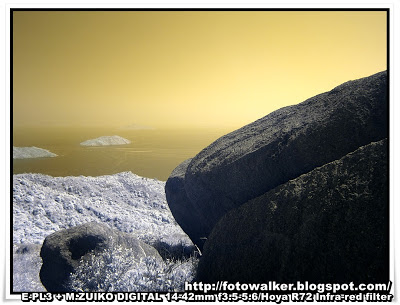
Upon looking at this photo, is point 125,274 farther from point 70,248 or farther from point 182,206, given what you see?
point 182,206

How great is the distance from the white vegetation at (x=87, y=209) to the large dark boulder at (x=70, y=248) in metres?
0.66

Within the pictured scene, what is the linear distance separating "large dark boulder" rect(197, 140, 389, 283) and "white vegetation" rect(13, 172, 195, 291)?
3.40 m

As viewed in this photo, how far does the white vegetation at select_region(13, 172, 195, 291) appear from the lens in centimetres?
754

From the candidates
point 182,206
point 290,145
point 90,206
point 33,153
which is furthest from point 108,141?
point 290,145

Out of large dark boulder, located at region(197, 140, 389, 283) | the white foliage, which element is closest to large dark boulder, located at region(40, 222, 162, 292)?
large dark boulder, located at region(197, 140, 389, 283)

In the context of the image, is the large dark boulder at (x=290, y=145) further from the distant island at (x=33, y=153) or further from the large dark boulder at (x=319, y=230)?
the distant island at (x=33, y=153)

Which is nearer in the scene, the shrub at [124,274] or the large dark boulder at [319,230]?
the large dark boulder at [319,230]

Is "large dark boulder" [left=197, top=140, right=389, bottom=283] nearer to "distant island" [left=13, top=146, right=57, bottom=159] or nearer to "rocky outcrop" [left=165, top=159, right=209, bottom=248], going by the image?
"rocky outcrop" [left=165, top=159, right=209, bottom=248]

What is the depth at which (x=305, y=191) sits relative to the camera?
3.76 m

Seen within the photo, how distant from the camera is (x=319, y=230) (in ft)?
11.1

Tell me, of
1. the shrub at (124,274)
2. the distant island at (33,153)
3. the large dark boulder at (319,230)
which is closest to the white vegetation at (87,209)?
the shrub at (124,274)

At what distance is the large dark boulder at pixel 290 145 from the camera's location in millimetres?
4164

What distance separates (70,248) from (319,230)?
3.73 m

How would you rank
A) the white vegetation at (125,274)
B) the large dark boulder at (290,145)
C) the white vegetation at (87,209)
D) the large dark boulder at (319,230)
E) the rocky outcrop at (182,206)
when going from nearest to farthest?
the large dark boulder at (319,230)
the large dark boulder at (290,145)
the white vegetation at (125,274)
the rocky outcrop at (182,206)
the white vegetation at (87,209)
